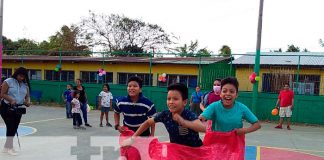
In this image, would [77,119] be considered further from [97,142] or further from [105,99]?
[97,142]

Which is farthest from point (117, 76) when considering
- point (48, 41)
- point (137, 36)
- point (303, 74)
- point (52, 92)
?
point (48, 41)

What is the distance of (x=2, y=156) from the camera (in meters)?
7.48

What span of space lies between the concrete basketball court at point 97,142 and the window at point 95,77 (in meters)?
9.23

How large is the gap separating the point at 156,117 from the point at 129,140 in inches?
16.3

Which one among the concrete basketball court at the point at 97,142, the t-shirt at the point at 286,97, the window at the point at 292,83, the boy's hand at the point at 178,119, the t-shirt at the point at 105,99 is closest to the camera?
the boy's hand at the point at 178,119

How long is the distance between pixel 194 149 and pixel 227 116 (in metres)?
0.64

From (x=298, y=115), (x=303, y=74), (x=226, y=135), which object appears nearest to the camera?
(x=226, y=135)

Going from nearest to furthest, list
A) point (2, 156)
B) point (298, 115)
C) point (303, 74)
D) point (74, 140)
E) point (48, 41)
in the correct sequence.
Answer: point (2, 156)
point (74, 140)
point (298, 115)
point (303, 74)
point (48, 41)

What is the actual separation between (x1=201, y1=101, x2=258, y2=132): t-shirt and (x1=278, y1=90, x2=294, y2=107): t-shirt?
10.6 m

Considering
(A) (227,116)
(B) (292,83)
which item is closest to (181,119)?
(A) (227,116)

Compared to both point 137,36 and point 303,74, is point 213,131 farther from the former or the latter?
point 137,36

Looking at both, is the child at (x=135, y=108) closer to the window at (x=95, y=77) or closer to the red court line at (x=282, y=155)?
the red court line at (x=282, y=155)

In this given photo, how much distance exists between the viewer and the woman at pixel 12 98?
768 cm

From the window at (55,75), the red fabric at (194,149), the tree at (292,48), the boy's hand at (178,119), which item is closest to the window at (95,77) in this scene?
the window at (55,75)
